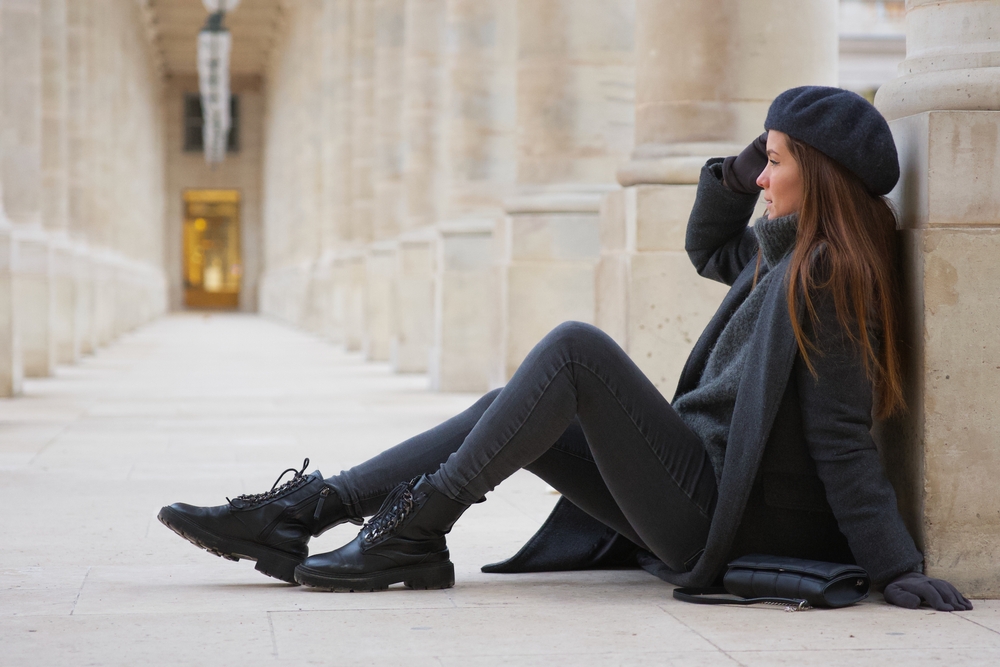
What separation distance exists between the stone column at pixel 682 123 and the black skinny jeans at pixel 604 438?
8.18ft

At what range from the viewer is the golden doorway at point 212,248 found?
6250 centimetres

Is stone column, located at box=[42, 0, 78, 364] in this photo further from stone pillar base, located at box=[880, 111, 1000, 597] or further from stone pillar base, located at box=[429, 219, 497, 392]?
stone pillar base, located at box=[880, 111, 1000, 597]

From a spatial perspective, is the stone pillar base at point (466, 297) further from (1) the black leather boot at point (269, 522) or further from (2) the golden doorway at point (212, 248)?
(2) the golden doorway at point (212, 248)

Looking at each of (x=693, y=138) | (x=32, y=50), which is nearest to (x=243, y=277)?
(x=32, y=50)

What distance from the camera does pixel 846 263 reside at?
358cm

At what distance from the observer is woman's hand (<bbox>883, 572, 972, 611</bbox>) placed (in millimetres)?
3637

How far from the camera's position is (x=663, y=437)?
3.66 m

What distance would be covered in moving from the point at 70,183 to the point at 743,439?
19124 millimetres

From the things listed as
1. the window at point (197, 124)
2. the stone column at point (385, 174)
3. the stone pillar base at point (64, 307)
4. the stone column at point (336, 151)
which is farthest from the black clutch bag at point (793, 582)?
the window at point (197, 124)

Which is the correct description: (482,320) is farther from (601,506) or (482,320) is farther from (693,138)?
(601,506)

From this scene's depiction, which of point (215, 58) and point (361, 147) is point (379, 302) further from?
point (215, 58)

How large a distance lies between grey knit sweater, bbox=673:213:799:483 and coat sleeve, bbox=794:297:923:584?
7.9 inches

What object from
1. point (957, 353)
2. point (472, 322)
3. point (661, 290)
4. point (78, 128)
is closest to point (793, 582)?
point (957, 353)

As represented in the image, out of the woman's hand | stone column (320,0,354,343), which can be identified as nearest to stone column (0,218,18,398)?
the woman's hand
